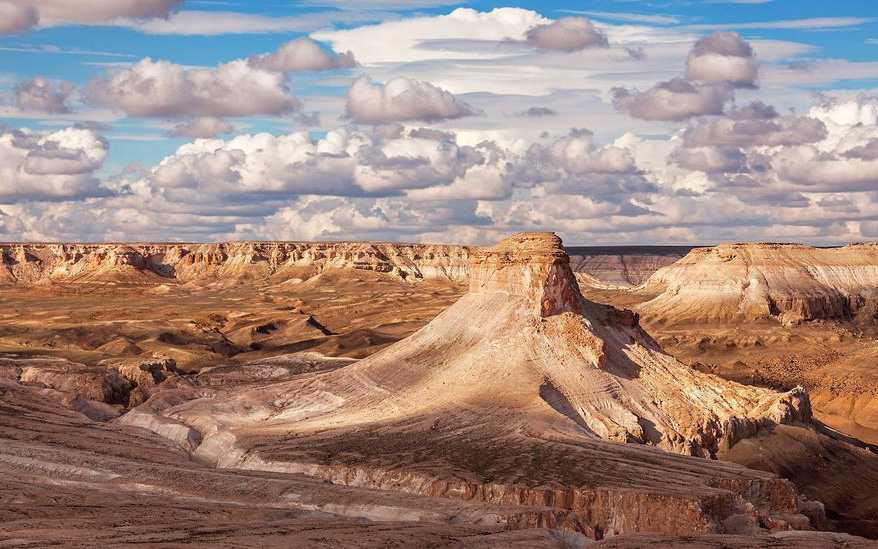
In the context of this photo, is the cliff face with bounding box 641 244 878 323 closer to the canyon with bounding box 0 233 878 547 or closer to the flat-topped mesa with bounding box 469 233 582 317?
the canyon with bounding box 0 233 878 547

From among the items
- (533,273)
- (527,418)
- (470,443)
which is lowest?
(470,443)

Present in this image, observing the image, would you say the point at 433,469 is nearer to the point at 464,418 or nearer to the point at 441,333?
the point at 464,418

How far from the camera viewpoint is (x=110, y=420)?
237ft

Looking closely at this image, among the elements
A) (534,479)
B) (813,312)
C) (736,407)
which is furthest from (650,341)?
(813,312)

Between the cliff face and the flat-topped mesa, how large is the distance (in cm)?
8853

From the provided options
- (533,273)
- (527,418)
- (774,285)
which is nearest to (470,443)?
(527,418)

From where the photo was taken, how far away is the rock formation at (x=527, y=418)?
46.4 meters

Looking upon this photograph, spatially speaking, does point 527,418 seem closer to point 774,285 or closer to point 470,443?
point 470,443

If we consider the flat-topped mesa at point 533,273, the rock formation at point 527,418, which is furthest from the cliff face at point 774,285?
the rock formation at point 527,418

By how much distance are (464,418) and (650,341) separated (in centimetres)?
1860

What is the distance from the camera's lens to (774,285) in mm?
160875

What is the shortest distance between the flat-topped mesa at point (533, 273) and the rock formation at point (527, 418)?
0.09 metres

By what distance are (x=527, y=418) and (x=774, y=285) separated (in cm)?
11257

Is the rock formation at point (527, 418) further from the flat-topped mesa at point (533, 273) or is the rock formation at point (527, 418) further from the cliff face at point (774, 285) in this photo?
the cliff face at point (774, 285)
